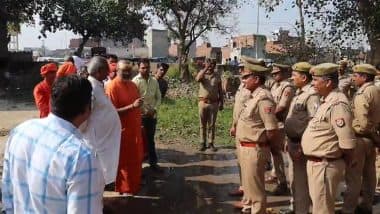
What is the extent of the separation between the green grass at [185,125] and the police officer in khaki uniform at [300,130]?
507 centimetres

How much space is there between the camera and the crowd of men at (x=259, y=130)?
7.64 ft

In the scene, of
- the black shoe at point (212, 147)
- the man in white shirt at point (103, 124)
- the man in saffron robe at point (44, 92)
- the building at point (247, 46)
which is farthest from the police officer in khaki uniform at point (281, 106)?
the building at point (247, 46)

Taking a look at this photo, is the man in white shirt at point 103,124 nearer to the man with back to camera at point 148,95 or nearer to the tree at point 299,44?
the man with back to camera at point 148,95

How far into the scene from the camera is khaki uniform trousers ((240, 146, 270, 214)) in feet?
17.8

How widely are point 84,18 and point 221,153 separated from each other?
18.1 meters

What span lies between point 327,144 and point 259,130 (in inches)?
35.3

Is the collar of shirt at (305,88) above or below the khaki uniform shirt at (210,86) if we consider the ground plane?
above

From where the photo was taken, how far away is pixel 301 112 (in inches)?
219

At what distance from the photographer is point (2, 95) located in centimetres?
2181

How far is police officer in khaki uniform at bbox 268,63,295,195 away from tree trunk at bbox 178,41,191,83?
17715 millimetres

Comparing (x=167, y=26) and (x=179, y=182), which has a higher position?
(x=167, y=26)

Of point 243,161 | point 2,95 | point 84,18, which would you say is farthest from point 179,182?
point 84,18

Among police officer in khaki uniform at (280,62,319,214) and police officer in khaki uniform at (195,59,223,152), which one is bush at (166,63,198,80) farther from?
police officer in khaki uniform at (280,62,319,214)

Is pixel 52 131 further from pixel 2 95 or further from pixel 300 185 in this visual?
pixel 2 95
